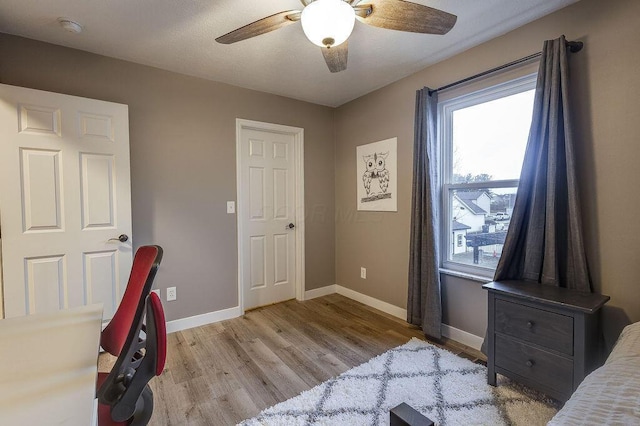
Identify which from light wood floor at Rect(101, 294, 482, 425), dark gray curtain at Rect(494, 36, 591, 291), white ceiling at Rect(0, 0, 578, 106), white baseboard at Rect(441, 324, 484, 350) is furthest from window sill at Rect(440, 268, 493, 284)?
white ceiling at Rect(0, 0, 578, 106)

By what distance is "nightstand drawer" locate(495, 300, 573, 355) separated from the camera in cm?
152

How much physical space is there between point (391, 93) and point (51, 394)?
3.14 m

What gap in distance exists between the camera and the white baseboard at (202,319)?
2.70m

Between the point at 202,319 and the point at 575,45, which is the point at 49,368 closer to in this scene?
the point at 202,319

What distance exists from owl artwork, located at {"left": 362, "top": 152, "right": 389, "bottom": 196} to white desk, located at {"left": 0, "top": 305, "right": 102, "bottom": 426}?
2562 millimetres

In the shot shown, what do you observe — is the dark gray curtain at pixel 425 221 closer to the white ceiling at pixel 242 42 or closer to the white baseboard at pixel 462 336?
the white baseboard at pixel 462 336

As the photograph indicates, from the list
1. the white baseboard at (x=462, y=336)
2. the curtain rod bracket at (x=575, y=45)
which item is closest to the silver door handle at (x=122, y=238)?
the white baseboard at (x=462, y=336)

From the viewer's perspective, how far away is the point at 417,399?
5.64 feet

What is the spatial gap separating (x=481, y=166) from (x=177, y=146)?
2.67 metres

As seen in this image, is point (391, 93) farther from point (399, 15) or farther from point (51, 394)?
point (51, 394)

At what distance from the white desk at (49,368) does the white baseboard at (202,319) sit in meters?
1.46

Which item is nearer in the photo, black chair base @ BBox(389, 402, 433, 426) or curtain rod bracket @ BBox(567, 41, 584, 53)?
black chair base @ BBox(389, 402, 433, 426)

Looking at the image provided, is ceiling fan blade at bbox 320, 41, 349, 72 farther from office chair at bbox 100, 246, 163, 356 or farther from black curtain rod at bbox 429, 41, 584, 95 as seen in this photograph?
office chair at bbox 100, 246, 163, 356

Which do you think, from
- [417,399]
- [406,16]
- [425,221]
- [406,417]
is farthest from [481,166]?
[406,417]
